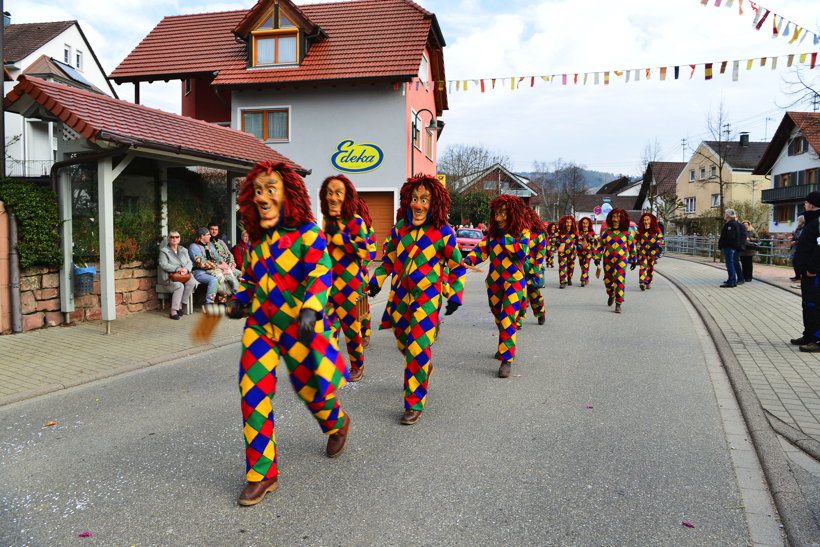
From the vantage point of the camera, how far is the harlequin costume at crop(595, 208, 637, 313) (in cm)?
1148

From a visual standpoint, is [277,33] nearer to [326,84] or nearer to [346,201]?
[326,84]

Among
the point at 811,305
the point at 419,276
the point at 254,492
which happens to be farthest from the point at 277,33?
the point at 254,492

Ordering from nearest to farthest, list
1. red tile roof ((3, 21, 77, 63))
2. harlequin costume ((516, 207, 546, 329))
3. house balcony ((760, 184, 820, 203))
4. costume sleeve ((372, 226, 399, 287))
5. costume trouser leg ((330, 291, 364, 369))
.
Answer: costume sleeve ((372, 226, 399, 287)), costume trouser leg ((330, 291, 364, 369)), harlequin costume ((516, 207, 546, 329)), red tile roof ((3, 21, 77, 63)), house balcony ((760, 184, 820, 203))

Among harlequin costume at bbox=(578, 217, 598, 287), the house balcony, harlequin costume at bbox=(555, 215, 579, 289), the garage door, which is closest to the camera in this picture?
harlequin costume at bbox=(555, 215, 579, 289)

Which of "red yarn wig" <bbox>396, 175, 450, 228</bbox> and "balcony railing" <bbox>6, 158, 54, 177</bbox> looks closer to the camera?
"red yarn wig" <bbox>396, 175, 450, 228</bbox>

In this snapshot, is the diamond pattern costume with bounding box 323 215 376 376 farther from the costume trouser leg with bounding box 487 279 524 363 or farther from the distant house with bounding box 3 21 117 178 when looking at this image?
the distant house with bounding box 3 21 117 178

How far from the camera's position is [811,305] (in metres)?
7.67

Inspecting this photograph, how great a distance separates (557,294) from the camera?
48.5ft

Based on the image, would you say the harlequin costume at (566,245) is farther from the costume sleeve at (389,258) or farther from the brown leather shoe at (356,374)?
the costume sleeve at (389,258)

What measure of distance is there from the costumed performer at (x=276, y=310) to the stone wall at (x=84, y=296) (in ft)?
20.9

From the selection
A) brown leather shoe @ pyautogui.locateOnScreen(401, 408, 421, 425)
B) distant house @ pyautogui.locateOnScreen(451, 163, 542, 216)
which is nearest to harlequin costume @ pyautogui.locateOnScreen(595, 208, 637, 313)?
brown leather shoe @ pyautogui.locateOnScreen(401, 408, 421, 425)

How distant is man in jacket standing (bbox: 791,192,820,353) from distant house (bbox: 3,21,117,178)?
2069 centimetres

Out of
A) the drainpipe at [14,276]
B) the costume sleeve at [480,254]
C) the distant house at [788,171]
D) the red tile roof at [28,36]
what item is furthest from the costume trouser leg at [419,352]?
the distant house at [788,171]

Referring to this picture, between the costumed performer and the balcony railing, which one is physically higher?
the balcony railing
